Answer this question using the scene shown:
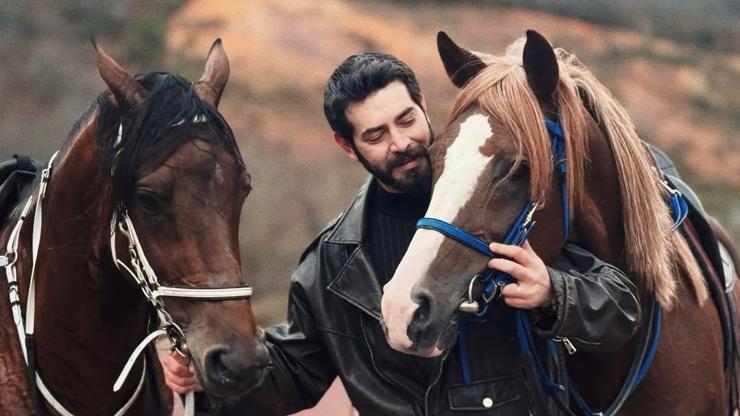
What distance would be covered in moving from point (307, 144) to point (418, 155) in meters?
8.99

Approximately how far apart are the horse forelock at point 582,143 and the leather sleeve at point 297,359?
0.74m

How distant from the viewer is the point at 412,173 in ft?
8.62

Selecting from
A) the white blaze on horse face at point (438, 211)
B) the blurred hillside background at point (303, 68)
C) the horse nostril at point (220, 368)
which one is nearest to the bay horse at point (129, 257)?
the horse nostril at point (220, 368)

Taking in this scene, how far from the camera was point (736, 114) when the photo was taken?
13867mm

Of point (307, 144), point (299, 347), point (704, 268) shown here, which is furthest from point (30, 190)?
point (307, 144)

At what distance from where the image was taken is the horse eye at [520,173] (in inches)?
Result: 90.1

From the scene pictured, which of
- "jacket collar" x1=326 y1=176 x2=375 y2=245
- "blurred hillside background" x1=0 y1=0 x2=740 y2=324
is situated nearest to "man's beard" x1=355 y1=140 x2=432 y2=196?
"jacket collar" x1=326 y1=176 x2=375 y2=245

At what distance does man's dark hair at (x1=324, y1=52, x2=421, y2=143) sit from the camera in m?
2.70

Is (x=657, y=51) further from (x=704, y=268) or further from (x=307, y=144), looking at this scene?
(x=704, y=268)

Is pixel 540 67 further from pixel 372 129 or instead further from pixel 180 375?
pixel 180 375

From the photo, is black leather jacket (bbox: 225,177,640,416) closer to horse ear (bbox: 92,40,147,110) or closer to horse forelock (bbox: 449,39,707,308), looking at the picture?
horse forelock (bbox: 449,39,707,308)

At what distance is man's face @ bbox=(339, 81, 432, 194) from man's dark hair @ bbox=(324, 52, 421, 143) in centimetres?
2

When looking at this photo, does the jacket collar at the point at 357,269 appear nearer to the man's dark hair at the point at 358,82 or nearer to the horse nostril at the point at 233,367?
the man's dark hair at the point at 358,82

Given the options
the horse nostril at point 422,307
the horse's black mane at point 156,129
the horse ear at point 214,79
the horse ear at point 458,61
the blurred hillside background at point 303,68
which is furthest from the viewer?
the blurred hillside background at point 303,68
